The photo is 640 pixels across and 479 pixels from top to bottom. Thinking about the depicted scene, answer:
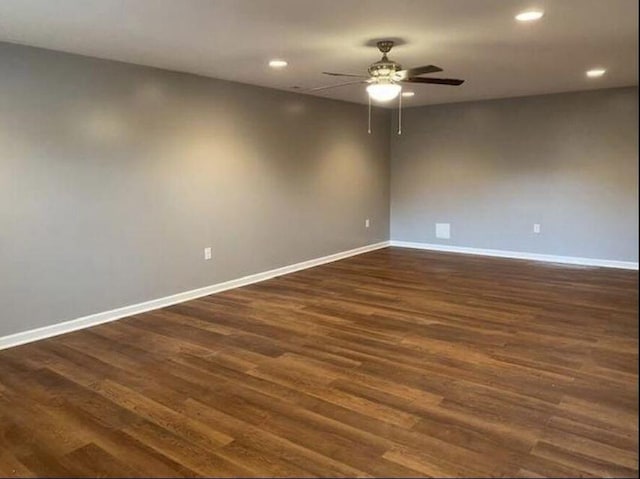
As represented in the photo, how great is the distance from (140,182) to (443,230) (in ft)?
15.6

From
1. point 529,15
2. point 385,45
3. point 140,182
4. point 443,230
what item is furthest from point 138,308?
point 443,230

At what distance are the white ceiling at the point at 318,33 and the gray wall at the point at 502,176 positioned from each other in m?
1.63

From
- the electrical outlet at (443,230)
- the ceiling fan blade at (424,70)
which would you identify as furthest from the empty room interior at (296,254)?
the electrical outlet at (443,230)

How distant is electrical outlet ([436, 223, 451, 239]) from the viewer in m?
7.56

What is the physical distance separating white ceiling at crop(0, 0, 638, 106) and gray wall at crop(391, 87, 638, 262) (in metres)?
1.63

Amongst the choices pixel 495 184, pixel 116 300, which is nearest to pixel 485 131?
pixel 495 184

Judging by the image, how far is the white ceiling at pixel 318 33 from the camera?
282cm

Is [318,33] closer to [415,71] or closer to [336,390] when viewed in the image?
[415,71]

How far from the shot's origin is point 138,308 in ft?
14.9

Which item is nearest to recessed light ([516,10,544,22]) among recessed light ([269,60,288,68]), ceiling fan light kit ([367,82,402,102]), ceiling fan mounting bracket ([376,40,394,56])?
ceiling fan mounting bracket ([376,40,394,56])

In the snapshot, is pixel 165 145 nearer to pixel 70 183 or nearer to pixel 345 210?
pixel 70 183

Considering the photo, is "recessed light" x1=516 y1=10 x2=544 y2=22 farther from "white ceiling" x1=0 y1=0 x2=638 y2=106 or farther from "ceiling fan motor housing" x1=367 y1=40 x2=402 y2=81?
"ceiling fan motor housing" x1=367 y1=40 x2=402 y2=81

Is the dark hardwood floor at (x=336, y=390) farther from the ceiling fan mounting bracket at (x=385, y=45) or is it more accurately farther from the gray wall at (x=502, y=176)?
the ceiling fan mounting bracket at (x=385, y=45)

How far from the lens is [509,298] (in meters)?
4.90
